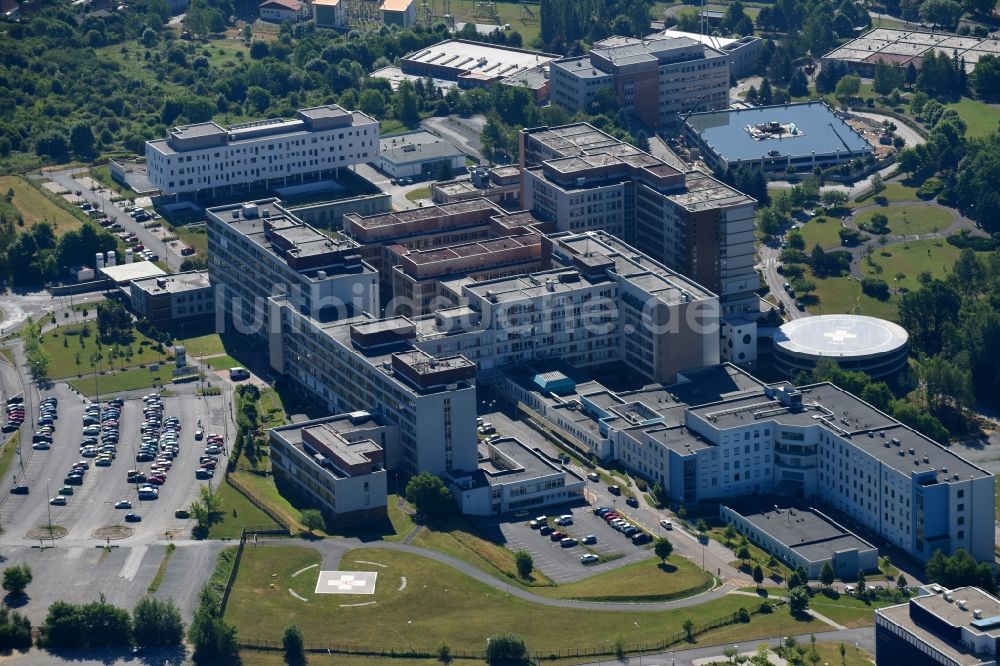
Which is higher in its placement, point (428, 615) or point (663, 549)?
point (428, 615)

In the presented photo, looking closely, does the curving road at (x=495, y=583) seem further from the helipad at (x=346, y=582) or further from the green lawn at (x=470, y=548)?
the helipad at (x=346, y=582)

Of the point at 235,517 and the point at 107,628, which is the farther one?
the point at 235,517

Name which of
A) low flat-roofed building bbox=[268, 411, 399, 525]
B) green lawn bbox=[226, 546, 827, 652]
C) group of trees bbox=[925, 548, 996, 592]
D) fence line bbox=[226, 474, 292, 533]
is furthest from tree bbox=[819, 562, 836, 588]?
fence line bbox=[226, 474, 292, 533]

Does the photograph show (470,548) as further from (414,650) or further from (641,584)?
(414,650)

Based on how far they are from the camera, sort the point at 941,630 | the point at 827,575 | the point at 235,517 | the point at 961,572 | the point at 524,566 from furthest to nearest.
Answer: the point at 235,517 → the point at 524,566 → the point at 827,575 → the point at 961,572 → the point at 941,630

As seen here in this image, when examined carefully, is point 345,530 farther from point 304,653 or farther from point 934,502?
point 934,502

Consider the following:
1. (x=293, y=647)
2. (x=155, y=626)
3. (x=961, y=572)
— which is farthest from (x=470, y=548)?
(x=961, y=572)

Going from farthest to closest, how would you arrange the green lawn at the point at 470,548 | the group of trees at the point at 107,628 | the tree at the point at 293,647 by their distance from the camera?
the green lawn at the point at 470,548, the group of trees at the point at 107,628, the tree at the point at 293,647

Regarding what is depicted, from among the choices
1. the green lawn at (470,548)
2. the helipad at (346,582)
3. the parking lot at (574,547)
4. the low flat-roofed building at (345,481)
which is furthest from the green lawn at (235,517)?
the parking lot at (574,547)

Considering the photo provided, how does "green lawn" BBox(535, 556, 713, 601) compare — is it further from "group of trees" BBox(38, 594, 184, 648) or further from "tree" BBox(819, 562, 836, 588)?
"group of trees" BBox(38, 594, 184, 648)
